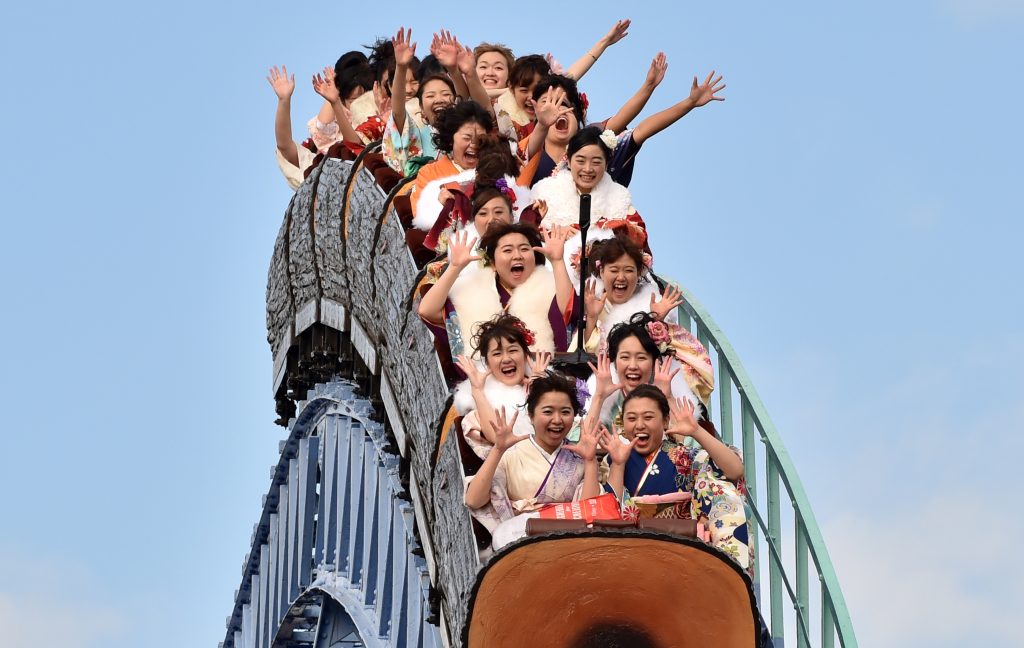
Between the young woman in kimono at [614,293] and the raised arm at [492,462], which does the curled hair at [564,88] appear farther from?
the raised arm at [492,462]

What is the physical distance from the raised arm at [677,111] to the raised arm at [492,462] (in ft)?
9.90

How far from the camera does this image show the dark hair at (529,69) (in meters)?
11.3

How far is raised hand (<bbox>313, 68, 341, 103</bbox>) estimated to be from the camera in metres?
12.5

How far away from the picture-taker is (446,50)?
1101 centimetres

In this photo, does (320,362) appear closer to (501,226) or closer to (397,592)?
(397,592)

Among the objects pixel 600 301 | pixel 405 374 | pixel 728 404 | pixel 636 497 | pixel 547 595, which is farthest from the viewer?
pixel 728 404

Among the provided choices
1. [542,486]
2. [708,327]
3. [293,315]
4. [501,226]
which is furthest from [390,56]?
[542,486]

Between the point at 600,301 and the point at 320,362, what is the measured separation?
166 inches

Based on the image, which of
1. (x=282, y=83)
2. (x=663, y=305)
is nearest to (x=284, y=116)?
(x=282, y=83)

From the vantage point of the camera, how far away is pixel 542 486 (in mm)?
8109

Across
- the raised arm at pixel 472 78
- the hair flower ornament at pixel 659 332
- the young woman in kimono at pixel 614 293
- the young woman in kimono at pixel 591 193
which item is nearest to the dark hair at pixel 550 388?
the hair flower ornament at pixel 659 332

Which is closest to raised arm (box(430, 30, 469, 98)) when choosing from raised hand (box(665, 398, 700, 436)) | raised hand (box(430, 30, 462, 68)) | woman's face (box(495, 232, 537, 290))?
raised hand (box(430, 30, 462, 68))

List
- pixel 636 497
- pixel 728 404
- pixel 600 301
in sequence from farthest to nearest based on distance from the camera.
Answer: pixel 728 404, pixel 600 301, pixel 636 497

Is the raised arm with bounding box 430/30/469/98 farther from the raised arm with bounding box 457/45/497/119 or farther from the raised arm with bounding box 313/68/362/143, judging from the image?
the raised arm with bounding box 313/68/362/143
